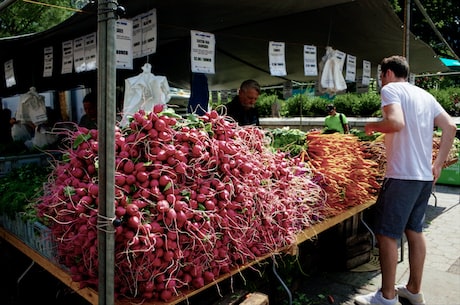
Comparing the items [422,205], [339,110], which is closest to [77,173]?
[422,205]

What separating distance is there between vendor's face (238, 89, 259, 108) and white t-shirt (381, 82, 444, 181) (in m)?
1.55

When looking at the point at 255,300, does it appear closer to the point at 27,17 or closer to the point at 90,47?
the point at 90,47

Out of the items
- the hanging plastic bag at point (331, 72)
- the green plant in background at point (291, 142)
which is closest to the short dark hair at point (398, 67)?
the green plant in background at point (291, 142)

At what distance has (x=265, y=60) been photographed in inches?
268

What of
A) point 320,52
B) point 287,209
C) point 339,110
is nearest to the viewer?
point 287,209

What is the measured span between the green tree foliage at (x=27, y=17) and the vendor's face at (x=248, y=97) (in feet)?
21.6

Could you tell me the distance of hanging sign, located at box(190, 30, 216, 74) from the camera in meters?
3.79

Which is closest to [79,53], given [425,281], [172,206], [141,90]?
[141,90]

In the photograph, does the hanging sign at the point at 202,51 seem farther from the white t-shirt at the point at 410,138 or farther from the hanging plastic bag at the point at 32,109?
the hanging plastic bag at the point at 32,109

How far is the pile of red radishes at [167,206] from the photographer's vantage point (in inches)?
63.9

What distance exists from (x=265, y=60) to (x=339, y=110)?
827 centimetres

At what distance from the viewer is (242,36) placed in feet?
17.8

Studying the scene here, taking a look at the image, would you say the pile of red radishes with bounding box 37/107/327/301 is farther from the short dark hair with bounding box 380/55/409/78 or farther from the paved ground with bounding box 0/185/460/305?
the short dark hair with bounding box 380/55/409/78

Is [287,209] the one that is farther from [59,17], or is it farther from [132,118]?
[59,17]
